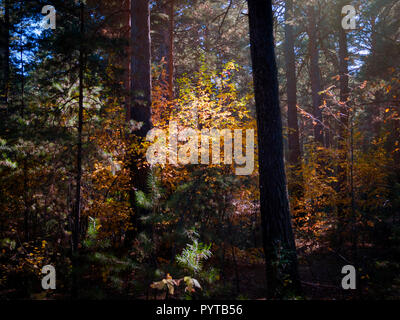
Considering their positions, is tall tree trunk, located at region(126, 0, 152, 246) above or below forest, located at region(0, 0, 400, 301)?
above

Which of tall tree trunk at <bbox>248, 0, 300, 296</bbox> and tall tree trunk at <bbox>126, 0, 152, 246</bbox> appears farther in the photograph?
tall tree trunk at <bbox>126, 0, 152, 246</bbox>

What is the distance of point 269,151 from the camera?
189 inches

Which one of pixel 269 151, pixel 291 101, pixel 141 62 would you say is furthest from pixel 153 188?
pixel 291 101

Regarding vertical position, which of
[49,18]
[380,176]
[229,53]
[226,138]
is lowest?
[380,176]

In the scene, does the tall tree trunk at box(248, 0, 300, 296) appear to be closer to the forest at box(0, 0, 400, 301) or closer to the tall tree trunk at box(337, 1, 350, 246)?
the forest at box(0, 0, 400, 301)

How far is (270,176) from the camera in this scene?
15.6 ft

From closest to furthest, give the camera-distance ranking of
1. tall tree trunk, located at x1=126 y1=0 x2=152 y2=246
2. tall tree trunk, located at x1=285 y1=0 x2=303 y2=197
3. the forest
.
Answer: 1. the forest
2. tall tree trunk, located at x1=126 y1=0 x2=152 y2=246
3. tall tree trunk, located at x1=285 y1=0 x2=303 y2=197

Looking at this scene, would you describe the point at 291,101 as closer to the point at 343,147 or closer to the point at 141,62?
the point at 343,147

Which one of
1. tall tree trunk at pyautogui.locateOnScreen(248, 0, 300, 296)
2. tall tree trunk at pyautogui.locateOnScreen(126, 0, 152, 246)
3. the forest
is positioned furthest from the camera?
tall tree trunk at pyautogui.locateOnScreen(126, 0, 152, 246)

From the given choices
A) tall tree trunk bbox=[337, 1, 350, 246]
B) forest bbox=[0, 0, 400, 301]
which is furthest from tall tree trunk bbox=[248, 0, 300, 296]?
tall tree trunk bbox=[337, 1, 350, 246]

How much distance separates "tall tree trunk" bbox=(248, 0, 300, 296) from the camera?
180 inches

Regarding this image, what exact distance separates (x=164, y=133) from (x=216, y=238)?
3.07m

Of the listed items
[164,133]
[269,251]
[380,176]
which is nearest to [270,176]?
[269,251]

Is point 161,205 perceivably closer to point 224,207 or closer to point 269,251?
point 224,207
